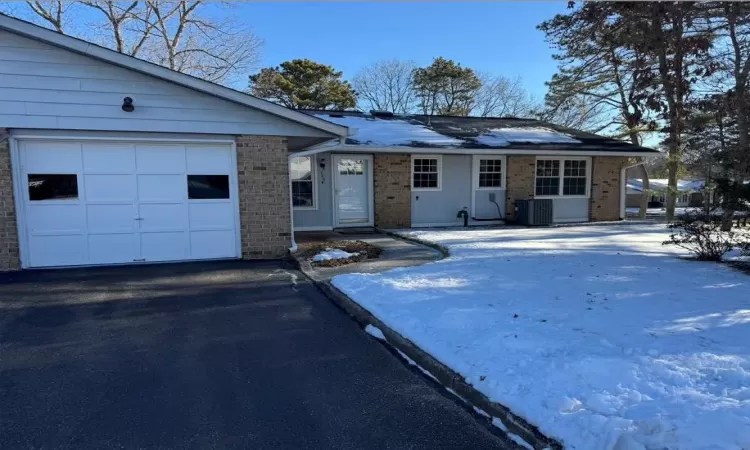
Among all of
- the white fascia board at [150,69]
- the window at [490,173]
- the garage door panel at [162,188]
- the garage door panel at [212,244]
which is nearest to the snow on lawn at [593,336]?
the garage door panel at [212,244]

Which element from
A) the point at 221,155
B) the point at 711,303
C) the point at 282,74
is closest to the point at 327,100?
the point at 282,74

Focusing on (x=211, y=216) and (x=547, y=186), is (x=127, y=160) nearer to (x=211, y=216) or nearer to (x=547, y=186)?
(x=211, y=216)

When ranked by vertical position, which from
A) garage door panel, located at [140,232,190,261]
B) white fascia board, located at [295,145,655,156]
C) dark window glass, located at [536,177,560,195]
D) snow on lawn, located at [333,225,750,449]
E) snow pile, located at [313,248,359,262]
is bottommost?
snow on lawn, located at [333,225,750,449]

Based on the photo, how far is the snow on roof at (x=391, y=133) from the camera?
44.1 ft

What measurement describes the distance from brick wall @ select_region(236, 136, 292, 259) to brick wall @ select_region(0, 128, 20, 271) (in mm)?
3835

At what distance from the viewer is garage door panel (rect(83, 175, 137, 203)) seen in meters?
8.25

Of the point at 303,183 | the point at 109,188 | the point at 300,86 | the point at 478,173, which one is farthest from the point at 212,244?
the point at 300,86

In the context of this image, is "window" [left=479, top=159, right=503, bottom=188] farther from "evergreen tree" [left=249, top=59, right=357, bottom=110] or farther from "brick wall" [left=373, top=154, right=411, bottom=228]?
"evergreen tree" [left=249, top=59, right=357, bottom=110]

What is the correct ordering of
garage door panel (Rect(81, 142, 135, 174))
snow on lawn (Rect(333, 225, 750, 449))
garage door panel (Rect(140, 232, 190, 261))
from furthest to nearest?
1. garage door panel (Rect(140, 232, 190, 261))
2. garage door panel (Rect(81, 142, 135, 174))
3. snow on lawn (Rect(333, 225, 750, 449))

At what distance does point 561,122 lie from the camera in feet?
95.7

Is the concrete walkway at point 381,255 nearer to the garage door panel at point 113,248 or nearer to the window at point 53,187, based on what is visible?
the garage door panel at point 113,248

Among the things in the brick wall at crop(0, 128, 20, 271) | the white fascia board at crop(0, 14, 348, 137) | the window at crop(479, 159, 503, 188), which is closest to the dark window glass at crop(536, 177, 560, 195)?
the window at crop(479, 159, 503, 188)

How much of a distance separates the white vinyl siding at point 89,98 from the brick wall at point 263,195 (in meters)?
0.53

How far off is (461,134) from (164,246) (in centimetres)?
1043
